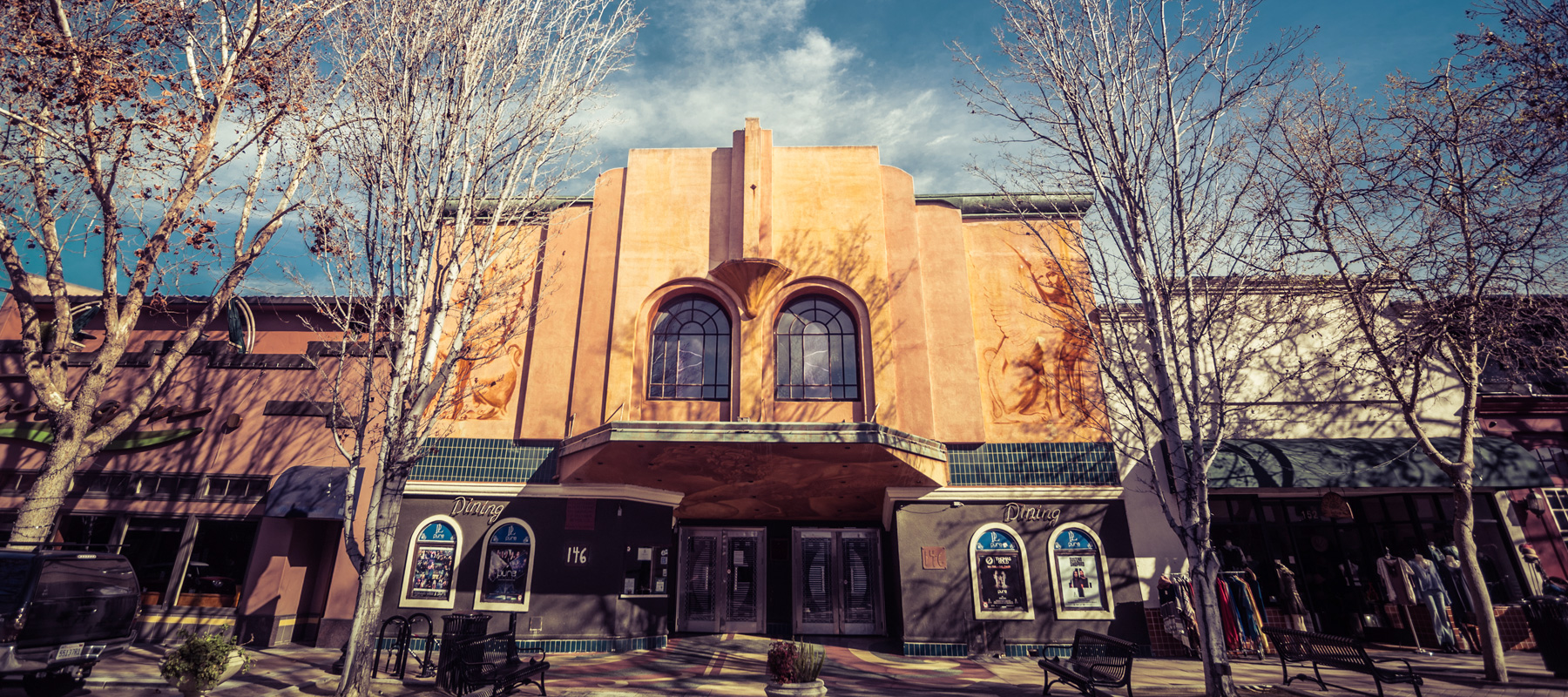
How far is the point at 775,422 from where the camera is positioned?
12.2 meters

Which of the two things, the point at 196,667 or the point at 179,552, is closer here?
the point at 196,667

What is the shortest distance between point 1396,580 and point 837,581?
1122cm

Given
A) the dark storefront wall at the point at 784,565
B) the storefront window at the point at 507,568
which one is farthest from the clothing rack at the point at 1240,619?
the storefront window at the point at 507,568

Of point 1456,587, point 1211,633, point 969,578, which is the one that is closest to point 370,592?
point 969,578

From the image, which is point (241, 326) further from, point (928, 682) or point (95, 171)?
point (928, 682)

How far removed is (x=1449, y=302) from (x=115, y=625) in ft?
64.5

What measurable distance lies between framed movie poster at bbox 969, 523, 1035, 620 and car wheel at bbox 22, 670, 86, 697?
13.5 m

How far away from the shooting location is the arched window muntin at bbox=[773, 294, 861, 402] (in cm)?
1434

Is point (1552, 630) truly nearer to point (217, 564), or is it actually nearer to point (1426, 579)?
point (1426, 579)

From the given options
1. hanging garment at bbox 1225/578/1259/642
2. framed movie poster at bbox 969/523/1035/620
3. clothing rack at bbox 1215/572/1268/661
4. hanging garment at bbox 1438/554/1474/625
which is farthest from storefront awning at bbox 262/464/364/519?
hanging garment at bbox 1438/554/1474/625

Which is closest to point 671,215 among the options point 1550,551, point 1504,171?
point 1504,171

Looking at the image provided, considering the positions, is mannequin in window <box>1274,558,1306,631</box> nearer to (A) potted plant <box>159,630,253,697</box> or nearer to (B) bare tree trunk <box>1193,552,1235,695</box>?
(B) bare tree trunk <box>1193,552,1235,695</box>

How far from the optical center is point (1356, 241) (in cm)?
1072

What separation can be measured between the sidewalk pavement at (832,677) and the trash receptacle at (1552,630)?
23 centimetres
